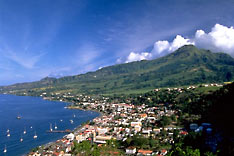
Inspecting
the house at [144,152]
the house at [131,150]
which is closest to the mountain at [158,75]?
the house at [144,152]

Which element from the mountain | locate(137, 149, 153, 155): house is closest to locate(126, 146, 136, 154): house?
locate(137, 149, 153, 155): house

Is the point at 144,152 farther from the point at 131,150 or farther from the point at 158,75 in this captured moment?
the point at 158,75

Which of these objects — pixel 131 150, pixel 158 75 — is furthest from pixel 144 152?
pixel 158 75

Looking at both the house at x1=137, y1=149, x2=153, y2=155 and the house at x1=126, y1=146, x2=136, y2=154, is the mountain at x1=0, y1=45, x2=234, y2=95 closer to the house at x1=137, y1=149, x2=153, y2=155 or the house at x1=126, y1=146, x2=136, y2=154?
the house at x1=137, y1=149, x2=153, y2=155

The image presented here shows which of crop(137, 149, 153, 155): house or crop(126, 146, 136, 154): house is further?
crop(126, 146, 136, 154): house

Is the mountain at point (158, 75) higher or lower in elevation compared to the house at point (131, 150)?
higher

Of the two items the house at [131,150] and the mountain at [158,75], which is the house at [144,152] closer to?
the house at [131,150]

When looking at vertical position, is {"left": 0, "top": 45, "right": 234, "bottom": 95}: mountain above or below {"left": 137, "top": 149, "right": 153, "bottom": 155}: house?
above

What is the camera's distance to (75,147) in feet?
80.3

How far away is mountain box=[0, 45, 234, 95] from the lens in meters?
94.8

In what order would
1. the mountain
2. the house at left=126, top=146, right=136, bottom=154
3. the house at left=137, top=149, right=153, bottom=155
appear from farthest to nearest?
1. the mountain
2. the house at left=126, top=146, right=136, bottom=154
3. the house at left=137, top=149, right=153, bottom=155

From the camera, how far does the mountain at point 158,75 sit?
9479cm

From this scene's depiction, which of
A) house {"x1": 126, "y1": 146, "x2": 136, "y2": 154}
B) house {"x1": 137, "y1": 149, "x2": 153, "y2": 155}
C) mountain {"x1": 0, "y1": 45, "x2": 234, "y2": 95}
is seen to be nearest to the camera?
house {"x1": 137, "y1": 149, "x2": 153, "y2": 155}

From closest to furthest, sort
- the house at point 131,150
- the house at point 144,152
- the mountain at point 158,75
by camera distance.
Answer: the house at point 144,152, the house at point 131,150, the mountain at point 158,75
